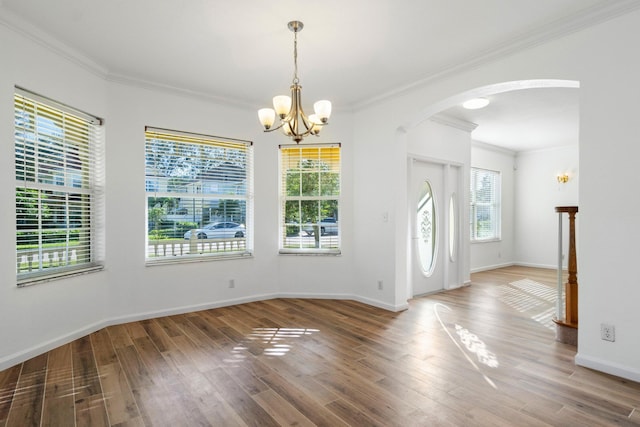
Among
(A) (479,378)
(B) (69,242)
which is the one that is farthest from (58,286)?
(A) (479,378)

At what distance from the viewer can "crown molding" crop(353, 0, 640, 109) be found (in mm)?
2521

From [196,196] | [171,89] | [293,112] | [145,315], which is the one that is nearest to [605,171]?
[293,112]

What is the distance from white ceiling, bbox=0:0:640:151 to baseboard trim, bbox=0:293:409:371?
267 cm

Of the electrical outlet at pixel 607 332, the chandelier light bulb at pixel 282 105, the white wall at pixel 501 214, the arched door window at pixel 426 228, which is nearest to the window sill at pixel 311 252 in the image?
the arched door window at pixel 426 228

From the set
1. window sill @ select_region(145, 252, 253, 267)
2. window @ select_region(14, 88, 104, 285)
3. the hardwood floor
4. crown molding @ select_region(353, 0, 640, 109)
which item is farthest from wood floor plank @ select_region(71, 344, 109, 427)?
crown molding @ select_region(353, 0, 640, 109)

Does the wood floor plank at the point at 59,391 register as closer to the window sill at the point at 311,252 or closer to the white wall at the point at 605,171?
the window sill at the point at 311,252

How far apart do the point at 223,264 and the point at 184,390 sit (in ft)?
7.32

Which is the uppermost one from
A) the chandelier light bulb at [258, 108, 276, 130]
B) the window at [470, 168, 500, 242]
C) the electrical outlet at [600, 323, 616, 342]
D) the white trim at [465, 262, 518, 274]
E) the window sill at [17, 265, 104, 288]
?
the chandelier light bulb at [258, 108, 276, 130]

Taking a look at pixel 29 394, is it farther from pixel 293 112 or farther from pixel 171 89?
pixel 171 89

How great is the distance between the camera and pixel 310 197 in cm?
496

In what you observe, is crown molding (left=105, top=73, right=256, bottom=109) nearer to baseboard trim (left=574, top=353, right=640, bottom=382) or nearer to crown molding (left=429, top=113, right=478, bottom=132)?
crown molding (left=429, top=113, right=478, bottom=132)

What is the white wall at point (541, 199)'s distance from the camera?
7430mm

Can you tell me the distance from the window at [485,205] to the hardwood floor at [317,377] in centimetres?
350

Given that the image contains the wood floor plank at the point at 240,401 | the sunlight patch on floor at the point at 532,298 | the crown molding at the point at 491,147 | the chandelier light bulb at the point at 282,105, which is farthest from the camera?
the crown molding at the point at 491,147
